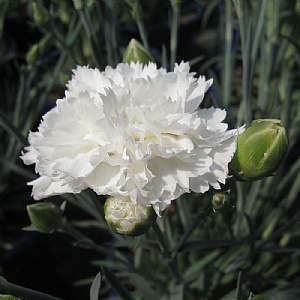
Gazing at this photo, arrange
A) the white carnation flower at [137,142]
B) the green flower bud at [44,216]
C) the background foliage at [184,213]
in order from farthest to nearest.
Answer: the background foliage at [184,213] < the green flower bud at [44,216] < the white carnation flower at [137,142]

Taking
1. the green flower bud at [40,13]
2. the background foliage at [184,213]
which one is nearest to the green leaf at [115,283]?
the background foliage at [184,213]

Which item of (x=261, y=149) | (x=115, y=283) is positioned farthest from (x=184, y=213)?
(x=261, y=149)

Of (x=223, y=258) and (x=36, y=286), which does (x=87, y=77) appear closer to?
(x=223, y=258)

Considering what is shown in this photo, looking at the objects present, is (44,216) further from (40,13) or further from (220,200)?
(40,13)

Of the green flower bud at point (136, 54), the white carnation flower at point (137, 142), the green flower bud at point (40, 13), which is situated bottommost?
the white carnation flower at point (137, 142)

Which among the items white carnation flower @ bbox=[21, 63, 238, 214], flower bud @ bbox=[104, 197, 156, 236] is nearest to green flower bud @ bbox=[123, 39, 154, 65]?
white carnation flower @ bbox=[21, 63, 238, 214]

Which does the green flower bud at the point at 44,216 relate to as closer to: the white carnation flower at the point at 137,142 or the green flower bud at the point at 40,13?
the white carnation flower at the point at 137,142

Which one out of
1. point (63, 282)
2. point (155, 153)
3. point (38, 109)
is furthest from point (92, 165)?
point (63, 282)
